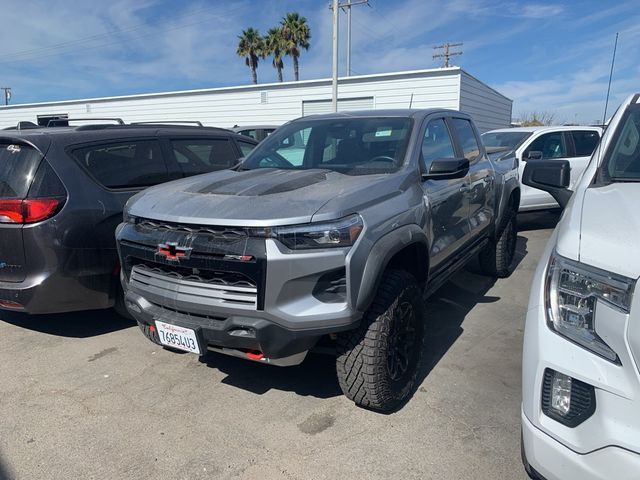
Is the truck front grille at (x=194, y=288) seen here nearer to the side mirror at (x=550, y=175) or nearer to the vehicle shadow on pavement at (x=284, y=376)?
the vehicle shadow on pavement at (x=284, y=376)

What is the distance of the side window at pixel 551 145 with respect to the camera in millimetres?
8164

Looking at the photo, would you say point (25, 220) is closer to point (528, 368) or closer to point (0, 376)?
point (0, 376)

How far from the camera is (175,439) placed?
8.74 ft

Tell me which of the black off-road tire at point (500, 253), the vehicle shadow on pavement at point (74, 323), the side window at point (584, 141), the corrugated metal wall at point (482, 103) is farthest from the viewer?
the corrugated metal wall at point (482, 103)

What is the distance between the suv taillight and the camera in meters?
3.36

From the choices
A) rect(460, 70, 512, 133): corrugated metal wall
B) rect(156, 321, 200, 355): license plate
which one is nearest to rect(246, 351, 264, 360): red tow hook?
rect(156, 321, 200, 355): license plate

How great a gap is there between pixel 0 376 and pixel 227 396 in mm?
1693

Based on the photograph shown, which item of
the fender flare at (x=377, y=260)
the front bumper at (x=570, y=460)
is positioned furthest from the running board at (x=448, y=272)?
the front bumper at (x=570, y=460)

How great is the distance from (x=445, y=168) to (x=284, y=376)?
5.91ft

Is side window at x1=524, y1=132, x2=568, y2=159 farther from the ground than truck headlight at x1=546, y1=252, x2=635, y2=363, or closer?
farther from the ground

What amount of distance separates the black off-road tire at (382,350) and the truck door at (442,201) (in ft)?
2.02

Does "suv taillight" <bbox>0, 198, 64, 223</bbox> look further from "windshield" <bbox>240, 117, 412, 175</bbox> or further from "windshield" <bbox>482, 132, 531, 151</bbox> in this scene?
"windshield" <bbox>482, 132, 531, 151</bbox>

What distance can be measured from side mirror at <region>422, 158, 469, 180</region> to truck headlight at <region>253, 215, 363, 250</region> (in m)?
1.10

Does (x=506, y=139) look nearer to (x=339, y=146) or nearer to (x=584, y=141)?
(x=584, y=141)
